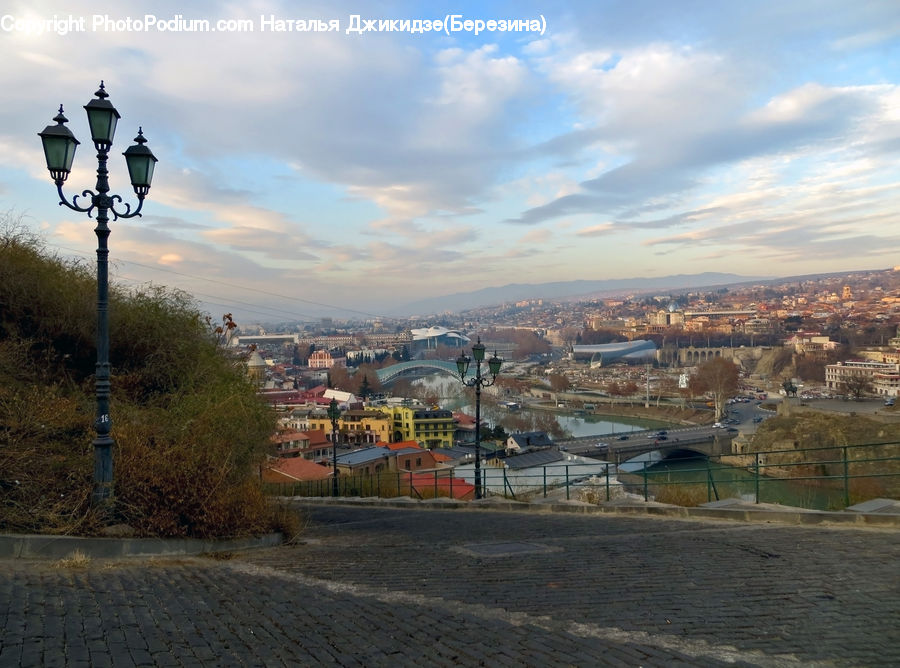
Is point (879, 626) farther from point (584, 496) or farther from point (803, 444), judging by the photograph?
point (803, 444)

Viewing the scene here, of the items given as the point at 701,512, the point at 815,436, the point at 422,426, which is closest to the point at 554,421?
the point at 422,426

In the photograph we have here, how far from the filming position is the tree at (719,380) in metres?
59.2

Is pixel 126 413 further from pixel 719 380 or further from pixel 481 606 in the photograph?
pixel 719 380

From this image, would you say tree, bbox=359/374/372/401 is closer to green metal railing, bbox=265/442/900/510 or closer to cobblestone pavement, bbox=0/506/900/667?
green metal railing, bbox=265/442/900/510

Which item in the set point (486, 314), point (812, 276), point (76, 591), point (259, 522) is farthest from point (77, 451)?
point (812, 276)

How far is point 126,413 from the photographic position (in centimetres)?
777

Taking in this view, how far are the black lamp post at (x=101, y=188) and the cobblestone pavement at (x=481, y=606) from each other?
3.73 ft

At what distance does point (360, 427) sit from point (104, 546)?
4081 centimetres

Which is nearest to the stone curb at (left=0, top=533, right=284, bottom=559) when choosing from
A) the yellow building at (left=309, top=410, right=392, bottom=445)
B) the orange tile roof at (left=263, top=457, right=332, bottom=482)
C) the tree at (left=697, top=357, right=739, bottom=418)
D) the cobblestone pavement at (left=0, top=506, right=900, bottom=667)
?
the cobblestone pavement at (left=0, top=506, right=900, bottom=667)

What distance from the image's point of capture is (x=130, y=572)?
461 cm

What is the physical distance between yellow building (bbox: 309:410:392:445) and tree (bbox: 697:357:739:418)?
30.7 meters

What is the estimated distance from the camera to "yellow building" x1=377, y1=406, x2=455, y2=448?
4509 cm

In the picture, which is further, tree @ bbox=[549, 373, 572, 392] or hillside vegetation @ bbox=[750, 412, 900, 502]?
tree @ bbox=[549, 373, 572, 392]

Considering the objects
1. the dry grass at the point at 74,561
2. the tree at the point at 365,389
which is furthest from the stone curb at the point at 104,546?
the tree at the point at 365,389
